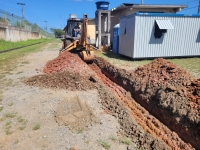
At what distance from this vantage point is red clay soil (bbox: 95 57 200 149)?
361 centimetres

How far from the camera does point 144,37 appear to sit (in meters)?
10.2

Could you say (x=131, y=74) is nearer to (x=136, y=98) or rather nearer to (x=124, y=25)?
(x=136, y=98)

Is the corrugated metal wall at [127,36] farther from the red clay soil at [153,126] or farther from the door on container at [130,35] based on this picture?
the red clay soil at [153,126]

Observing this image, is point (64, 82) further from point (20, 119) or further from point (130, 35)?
point (130, 35)

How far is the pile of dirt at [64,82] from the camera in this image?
5.76 metres

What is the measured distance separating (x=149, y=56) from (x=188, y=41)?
288 centimetres

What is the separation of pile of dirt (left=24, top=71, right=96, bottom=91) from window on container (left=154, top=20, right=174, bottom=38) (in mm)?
6035

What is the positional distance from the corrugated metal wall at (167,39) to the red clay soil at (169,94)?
3887mm

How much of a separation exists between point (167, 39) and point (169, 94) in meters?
7.21

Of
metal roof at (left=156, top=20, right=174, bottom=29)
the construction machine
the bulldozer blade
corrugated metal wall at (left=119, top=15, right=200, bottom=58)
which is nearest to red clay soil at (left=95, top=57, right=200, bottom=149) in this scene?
the bulldozer blade

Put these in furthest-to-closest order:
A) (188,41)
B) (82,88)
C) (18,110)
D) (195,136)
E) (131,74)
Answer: (188,41)
(131,74)
(82,88)
(18,110)
(195,136)

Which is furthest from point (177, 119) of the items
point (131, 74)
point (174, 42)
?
point (174, 42)

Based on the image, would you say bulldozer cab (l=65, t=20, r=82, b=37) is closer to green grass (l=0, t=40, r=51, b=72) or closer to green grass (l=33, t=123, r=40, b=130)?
green grass (l=0, t=40, r=51, b=72)

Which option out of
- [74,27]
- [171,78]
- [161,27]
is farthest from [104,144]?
[74,27]
